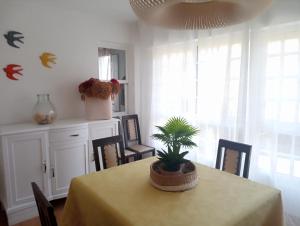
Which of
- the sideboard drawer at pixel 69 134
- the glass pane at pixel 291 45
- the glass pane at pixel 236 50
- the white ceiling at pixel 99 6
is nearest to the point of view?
the glass pane at pixel 291 45

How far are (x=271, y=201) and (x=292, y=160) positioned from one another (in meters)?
0.91

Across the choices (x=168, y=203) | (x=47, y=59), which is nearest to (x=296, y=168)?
(x=168, y=203)

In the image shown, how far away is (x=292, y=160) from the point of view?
2.03 metres

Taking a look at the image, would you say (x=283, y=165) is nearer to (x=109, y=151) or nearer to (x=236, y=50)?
(x=236, y=50)

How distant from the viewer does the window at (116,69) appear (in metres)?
3.38

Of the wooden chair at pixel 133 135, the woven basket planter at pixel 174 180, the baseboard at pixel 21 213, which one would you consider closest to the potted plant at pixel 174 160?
the woven basket planter at pixel 174 180

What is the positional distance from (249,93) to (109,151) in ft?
4.98

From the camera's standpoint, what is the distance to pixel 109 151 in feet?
6.98

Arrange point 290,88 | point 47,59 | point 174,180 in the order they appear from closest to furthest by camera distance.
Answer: point 174,180
point 290,88
point 47,59

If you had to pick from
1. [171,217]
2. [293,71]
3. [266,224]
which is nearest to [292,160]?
[293,71]

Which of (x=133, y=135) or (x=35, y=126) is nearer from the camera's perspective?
(x=35, y=126)

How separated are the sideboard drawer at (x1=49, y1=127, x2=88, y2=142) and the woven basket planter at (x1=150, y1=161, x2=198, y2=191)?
54.6 inches

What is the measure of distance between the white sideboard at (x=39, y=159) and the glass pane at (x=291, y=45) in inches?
85.2

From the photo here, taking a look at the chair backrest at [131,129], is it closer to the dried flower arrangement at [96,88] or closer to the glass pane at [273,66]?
the dried flower arrangement at [96,88]
